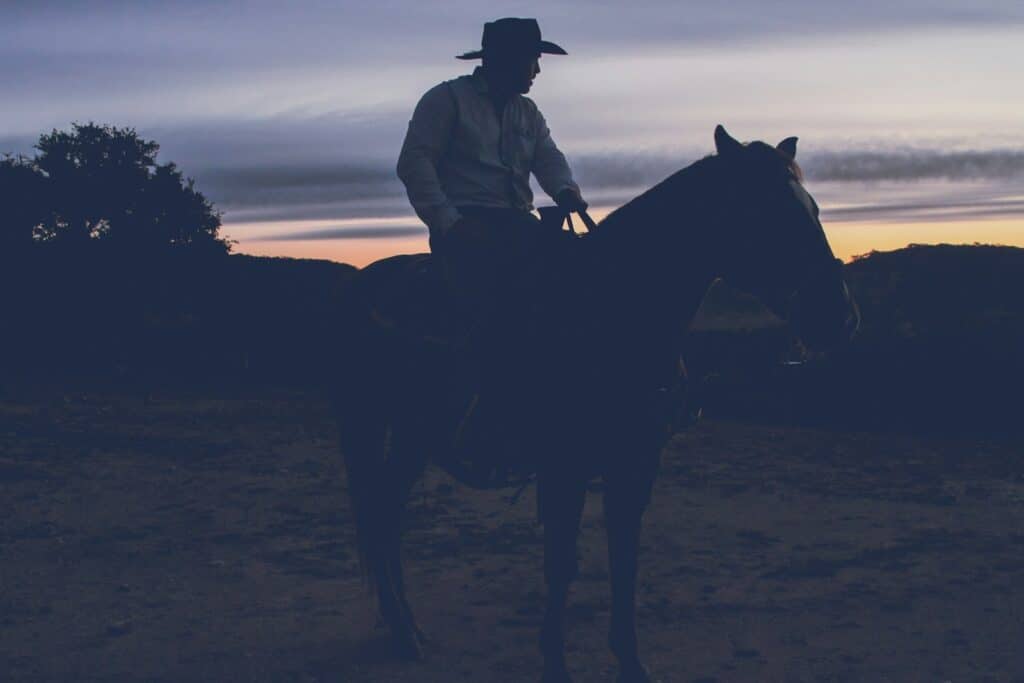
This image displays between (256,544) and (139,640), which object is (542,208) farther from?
(256,544)

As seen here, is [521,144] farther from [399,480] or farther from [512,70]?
[399,480]

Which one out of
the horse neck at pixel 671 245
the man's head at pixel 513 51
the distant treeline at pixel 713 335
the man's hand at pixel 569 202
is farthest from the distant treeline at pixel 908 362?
the horse neck at pixel 671 245

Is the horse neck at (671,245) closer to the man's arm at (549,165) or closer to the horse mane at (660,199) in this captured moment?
the horse mane at (660,199)

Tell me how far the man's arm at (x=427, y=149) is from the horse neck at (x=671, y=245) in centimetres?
→ 124

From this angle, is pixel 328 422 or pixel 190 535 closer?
pixel 190 535

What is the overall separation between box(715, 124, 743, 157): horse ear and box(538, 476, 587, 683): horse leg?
6.00 ft

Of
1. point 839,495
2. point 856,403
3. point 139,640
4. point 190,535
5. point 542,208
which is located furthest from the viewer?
point 856,403

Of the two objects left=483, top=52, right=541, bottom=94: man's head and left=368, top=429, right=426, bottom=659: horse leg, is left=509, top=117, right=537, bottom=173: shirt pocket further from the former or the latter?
left=368, top=429, right=426, bottom=659: horse leg

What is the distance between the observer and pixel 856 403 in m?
16.7

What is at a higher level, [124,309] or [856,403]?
[124,309]

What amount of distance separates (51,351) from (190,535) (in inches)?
774

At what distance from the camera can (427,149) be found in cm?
620

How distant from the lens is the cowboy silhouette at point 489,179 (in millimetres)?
5688

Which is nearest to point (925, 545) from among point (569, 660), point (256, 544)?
point (569, 660)
